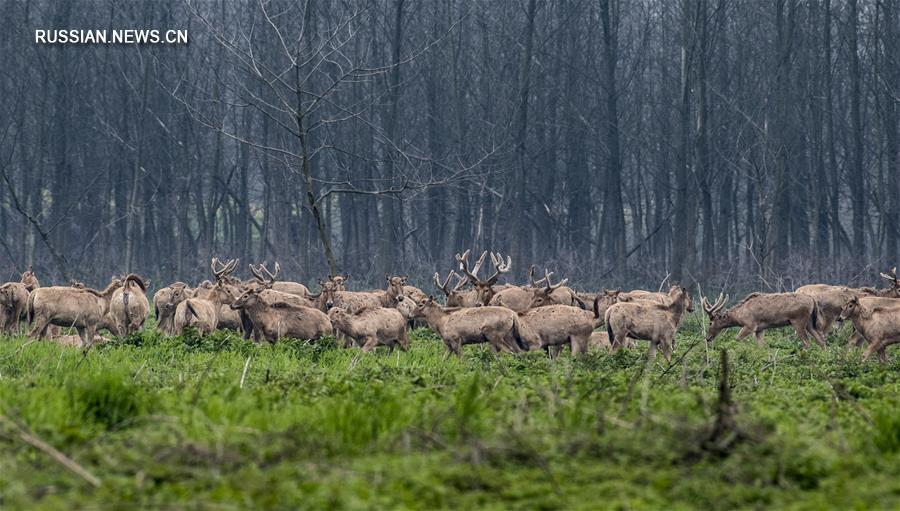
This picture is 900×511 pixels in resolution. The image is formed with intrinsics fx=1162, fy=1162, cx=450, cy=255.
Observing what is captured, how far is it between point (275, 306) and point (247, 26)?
29530 millimetres

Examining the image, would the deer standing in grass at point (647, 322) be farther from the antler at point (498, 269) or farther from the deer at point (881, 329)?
the antler at point (498, 269)

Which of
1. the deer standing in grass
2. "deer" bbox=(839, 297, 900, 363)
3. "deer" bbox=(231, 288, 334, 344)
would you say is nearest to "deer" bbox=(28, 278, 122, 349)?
"deer" bbox=(231, 288, 334, 344)

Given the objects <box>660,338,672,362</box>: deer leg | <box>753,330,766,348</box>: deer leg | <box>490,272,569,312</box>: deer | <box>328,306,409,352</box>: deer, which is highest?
<box>490,272,569,312</box>: deer

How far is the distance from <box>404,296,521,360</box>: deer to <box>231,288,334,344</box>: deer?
2.02m

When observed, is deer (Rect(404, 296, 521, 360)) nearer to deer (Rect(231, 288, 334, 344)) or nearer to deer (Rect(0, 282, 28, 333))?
deer (Rect(231, 288, 334, 344))

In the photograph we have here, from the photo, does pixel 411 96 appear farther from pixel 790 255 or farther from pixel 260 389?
pixel 260 389

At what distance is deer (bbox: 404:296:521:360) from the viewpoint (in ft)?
51.2

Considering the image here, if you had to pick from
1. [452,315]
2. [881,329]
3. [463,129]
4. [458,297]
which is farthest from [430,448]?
[463,129]

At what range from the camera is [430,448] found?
6605 mm

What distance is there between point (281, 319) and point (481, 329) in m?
3.15

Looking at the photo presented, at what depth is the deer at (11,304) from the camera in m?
18.0

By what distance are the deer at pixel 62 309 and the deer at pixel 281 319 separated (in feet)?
7.69

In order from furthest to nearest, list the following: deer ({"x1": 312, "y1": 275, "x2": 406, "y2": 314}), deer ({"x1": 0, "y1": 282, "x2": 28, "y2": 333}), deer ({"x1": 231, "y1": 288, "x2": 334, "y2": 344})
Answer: deer ({"x1": 312, "y1": 275, "x2": 406, "y2": 314}), deer ({"x1": 0, "y1": 282, "x2": 28, "y2": 333}), deer ({"x1": 231, "y1": 288, "x2": 334, "y2": 344})

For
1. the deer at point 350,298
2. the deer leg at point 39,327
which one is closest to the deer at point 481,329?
the deer at point 350,298
